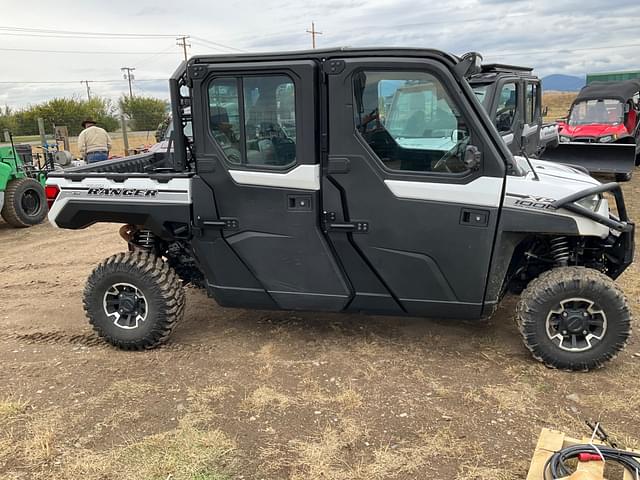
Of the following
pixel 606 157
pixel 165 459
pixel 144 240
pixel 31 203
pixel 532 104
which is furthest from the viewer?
pixel 606 157

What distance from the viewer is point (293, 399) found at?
11.9 ft

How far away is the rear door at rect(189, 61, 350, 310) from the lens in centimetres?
367

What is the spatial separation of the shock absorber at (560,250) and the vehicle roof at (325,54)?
1432 mm

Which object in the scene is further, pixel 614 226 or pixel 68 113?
pixel 68 113

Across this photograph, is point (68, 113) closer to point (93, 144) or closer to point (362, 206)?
Result: point (93, 144)

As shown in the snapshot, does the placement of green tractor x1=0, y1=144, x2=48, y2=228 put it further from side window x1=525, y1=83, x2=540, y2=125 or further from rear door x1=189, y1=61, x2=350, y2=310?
side window x1=525, y1=83, x2=540, y2=125

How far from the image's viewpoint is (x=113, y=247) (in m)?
7.64

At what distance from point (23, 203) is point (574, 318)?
886 centimetres

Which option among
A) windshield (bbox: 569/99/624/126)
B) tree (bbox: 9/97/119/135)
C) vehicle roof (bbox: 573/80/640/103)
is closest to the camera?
windshield (bbox: 569/99/624/126)

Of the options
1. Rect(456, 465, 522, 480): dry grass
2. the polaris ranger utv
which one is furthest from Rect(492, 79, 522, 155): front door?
Rect(456, 465, 522, 480): dry grass

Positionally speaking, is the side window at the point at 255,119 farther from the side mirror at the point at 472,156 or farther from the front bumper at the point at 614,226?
the front bumper at the point at 614,226

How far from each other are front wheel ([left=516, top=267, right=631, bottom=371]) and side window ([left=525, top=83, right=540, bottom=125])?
663cm

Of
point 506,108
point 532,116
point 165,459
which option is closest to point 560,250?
point 165,459

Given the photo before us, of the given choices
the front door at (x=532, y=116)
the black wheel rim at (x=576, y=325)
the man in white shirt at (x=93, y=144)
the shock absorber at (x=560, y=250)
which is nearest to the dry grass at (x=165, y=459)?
the black wheel rim at (x=576, y=325)
